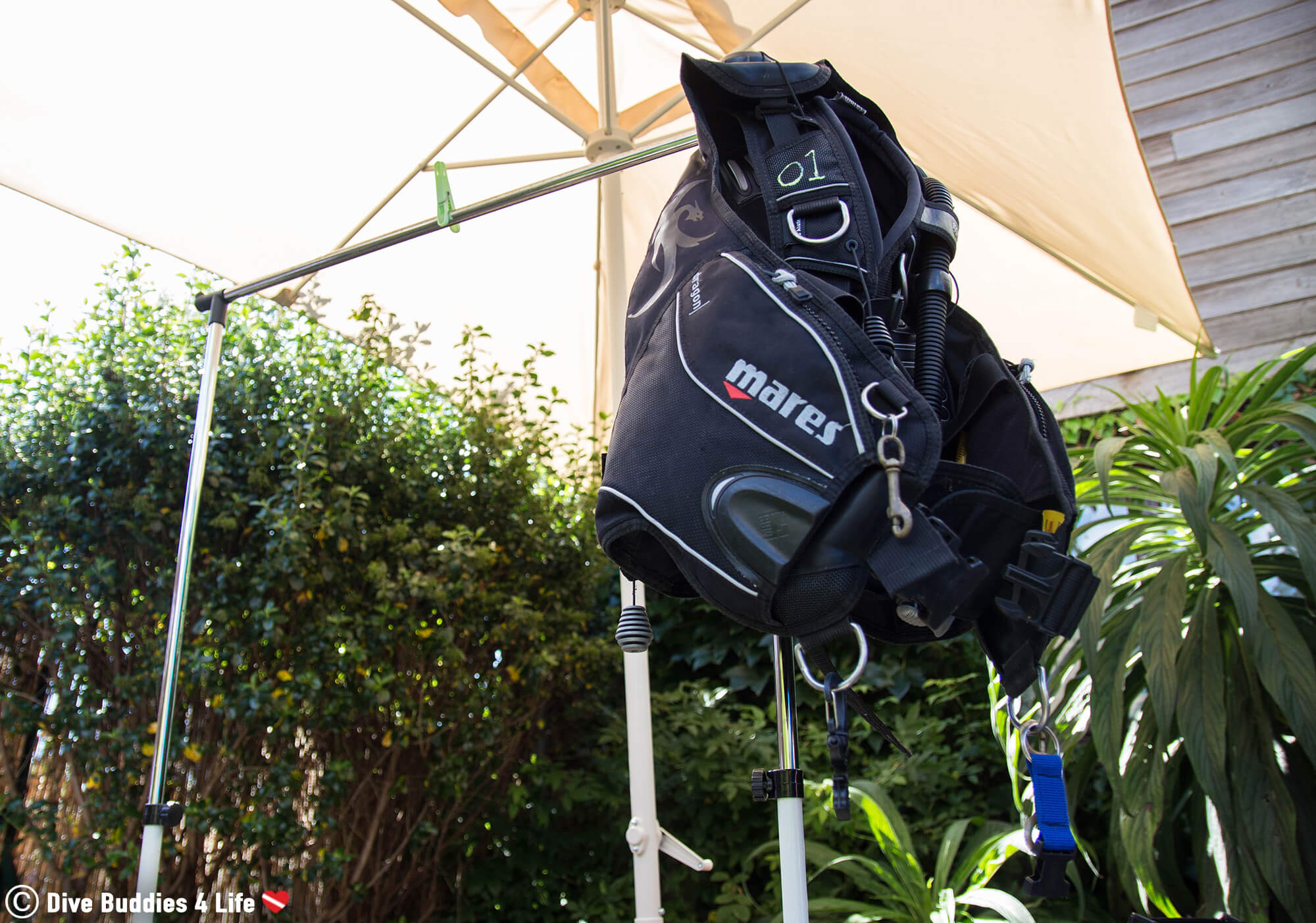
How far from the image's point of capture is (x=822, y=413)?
2.45 ft

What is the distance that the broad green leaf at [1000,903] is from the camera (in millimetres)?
1892

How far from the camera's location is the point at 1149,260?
6.56ft

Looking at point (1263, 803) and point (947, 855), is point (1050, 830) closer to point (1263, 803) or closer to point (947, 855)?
point (1263, 803)

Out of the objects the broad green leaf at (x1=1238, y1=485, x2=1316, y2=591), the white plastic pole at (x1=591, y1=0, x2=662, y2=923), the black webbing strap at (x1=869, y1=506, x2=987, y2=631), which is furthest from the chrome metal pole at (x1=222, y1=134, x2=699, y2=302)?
the broad green leaf at (x1=1238, y1=485, x2=1316, y2=591)

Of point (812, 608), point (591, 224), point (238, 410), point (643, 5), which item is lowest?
point (812, 608)

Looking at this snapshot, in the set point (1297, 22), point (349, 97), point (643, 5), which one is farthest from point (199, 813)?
point (1297, 22)

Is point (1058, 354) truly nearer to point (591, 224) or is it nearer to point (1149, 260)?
point (1149, 260)

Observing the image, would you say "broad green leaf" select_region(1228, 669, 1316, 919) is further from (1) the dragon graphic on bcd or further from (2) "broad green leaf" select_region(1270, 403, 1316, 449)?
(1) the dragon graphic on bcd

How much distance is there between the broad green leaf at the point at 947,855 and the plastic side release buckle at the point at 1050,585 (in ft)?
5.21

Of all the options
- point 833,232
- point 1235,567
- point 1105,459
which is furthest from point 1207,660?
point 833,232

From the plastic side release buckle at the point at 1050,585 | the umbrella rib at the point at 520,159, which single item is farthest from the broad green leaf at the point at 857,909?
the umbrella rib at the point at 520,159

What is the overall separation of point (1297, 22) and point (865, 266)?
3405mm

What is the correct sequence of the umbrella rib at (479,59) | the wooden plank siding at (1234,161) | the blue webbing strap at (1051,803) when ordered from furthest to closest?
1. the wooden plank siding at (1234,161)
2. the umbrella rib at (479,59)
3. the blue webbing strap at (1051,803)

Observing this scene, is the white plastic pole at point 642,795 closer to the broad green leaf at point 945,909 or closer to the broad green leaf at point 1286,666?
the broad green leaf at point 945,909
